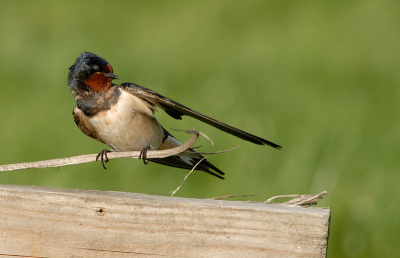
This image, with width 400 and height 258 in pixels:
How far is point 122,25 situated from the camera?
29.7ft

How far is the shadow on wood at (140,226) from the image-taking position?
1.77 m

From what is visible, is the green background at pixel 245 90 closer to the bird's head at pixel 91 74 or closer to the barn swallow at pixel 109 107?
the barn swallow at pixel 109 107

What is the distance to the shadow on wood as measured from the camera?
1.77 metres

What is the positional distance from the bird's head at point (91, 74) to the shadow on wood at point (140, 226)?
1.72 meters

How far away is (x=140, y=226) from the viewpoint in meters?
1.83

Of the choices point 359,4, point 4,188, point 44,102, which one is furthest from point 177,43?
point 4,188

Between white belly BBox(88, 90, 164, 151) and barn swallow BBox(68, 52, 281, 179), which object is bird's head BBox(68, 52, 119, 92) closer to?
barn swallow BBox(68, 52, 281, 179)

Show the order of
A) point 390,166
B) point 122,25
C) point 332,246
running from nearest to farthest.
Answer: point 332,246
point 390,166
point 122,25

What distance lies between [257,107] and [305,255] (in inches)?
180

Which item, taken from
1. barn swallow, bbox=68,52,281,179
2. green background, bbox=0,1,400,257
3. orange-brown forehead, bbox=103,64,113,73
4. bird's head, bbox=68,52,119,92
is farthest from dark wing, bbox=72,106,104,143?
green background, bbox=0,1,400,257

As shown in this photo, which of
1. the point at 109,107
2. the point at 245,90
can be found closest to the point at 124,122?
the point at 109,107

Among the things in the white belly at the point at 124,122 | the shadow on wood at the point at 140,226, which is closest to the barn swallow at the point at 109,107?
the white belly at the point at 124,122

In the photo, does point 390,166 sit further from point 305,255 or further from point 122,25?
point 122,25

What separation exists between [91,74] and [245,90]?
3360mm
